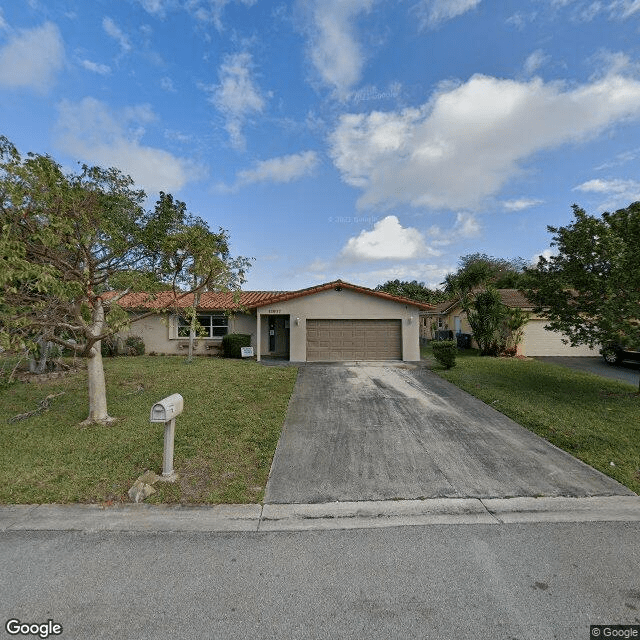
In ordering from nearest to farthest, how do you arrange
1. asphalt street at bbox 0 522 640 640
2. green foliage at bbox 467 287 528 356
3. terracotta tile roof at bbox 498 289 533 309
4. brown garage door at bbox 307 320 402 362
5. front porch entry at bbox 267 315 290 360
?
1. asphalt street at bbox 0 522 640 640
2. brown garage door at bbox 307 320 402 362
3. green foliage at bbox 467 287 528 356
4. front porch entry at bbox 267 315 290 360
5. terracotta tile roof at bbox 498 289 533 309

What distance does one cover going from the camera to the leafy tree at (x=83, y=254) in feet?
16.1

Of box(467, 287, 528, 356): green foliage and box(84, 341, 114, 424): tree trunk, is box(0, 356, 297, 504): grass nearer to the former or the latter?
box(84, 341, 114, 424): tree trunk

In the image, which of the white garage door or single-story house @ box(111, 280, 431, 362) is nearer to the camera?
single-story house @ box(111, 280, 431, 362)

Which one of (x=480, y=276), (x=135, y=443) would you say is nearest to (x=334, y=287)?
(x=135, y=443)

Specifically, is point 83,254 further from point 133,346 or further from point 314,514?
point 133,346

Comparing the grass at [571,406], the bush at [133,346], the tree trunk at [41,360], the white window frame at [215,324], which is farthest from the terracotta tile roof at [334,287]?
Answer: the tree trunk at [41,360]

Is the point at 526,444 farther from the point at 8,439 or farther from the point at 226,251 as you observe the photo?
the point at 8,439

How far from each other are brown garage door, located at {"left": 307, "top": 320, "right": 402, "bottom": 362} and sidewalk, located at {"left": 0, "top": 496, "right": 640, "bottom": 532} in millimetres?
11794

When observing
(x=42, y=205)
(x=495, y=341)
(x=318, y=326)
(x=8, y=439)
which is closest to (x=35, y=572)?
(x=8, y=439)

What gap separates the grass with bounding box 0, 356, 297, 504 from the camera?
13.7 ft

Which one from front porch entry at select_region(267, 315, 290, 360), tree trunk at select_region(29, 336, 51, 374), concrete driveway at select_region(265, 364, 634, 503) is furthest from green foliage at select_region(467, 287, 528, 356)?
tree trunk at select_region(29, 336, 51, 374)

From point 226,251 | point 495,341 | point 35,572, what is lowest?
point 35,572

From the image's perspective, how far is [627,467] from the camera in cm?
479

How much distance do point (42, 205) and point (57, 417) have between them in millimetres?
4350
